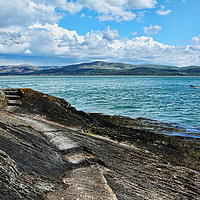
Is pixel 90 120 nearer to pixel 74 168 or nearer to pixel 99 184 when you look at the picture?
pixel 74 168

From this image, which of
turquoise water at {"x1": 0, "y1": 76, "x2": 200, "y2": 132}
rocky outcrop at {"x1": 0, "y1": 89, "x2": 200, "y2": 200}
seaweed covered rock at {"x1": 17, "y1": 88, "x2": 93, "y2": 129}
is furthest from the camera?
turquoise water at {"x1": 0, "y1": 76, "x2": 200, "y2": 132}

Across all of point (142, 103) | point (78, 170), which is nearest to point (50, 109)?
point (78, 170)

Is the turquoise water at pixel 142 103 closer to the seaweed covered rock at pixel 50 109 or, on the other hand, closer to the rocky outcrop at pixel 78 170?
the seaweed covered rock at pixel 50 109

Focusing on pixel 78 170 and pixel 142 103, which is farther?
pixel 142 103

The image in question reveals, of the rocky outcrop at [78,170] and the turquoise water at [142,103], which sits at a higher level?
the rocky outcrop at [78,170]

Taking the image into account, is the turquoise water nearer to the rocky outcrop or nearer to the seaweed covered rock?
the seaweed covered rock

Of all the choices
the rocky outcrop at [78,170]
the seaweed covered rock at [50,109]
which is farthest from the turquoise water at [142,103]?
the rocky outcrop at [78,170]

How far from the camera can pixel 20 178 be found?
5160 mm

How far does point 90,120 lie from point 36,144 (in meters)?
8.96

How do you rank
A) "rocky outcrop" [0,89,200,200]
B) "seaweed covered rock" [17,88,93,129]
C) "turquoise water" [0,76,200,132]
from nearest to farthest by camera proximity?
"rocky outcrop" [0,89,200,200]
"seaweed covered rock" [17,88,93,129]
"turquoise water" [0,76,200,132]

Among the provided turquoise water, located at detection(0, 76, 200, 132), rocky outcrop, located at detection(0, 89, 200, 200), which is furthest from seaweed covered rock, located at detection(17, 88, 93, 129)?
turquoise water, located at detection(0, 76, 200, 132)

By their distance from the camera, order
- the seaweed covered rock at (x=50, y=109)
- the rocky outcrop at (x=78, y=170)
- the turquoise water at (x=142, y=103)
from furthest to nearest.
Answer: the turquoise water at (x=142, y=103)
the seaweed covered rock at (x=50, y=109)
the rocky outcrop at (x=78, y=170)

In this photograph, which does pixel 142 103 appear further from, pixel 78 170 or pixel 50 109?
pixel 78 170

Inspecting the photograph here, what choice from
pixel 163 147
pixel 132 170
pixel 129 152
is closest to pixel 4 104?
pixel 129 152
